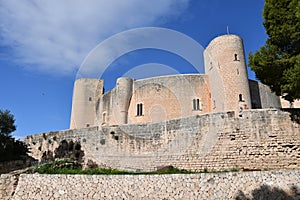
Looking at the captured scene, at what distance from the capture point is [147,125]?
14.5 m

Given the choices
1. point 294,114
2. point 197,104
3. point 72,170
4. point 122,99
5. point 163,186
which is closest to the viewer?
point 163,186

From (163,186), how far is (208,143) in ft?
15.0

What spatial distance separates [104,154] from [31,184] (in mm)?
5141

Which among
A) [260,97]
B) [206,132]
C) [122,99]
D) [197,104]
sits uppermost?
[122,99]

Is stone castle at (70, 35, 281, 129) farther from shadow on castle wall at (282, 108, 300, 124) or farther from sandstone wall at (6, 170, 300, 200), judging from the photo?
sandstone wall at (6, 170, 300, 200)

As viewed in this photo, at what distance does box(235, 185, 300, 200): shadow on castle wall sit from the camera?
785 centimetres

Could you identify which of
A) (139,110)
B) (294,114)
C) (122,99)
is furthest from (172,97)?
(294,114)

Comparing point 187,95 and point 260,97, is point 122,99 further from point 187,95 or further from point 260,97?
point 260,97

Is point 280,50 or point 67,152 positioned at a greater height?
point 280,50

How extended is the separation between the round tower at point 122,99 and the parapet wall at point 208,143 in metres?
11.2

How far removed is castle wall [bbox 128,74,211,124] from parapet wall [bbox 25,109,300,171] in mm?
10061

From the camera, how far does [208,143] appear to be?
12.7 meters

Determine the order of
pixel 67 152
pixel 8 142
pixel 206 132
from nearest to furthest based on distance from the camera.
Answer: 1. pixel 206 132
2. pixel 8 142
3. pixel 67 152

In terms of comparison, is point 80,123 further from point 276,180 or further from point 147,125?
point 276,180
